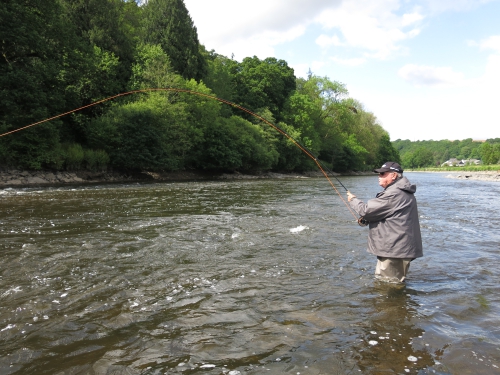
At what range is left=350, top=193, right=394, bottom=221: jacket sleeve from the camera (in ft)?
18.6

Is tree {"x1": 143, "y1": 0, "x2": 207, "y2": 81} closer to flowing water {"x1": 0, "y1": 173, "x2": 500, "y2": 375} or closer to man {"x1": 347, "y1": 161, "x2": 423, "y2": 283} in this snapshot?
flowing water {"x1": 0, "y1": 173, "x2": 500, "y2": 375}

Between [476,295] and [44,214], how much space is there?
13.3 m

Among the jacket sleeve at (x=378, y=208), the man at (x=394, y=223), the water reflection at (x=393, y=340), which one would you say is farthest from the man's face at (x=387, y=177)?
the water reflection at (x=393, y=340)

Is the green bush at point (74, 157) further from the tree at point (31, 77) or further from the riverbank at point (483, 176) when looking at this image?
the riverbank at point (483, 176)

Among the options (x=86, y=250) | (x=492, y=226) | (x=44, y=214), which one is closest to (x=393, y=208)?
(x=86, y=250)

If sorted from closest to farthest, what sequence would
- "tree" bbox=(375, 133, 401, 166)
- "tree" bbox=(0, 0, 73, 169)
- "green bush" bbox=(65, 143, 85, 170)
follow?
1. "tree" bbox=(0, 0, 73, 169)
2. "green bush" bbox=(65, 143, 85, 170)
3. "tree" bbox=(375, 133, 401, 166)

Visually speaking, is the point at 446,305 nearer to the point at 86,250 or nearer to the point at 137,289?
the point at 137,289

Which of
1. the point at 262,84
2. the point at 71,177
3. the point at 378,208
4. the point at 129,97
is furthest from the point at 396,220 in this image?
the point at 262,84

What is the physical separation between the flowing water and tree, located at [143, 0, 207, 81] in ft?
147

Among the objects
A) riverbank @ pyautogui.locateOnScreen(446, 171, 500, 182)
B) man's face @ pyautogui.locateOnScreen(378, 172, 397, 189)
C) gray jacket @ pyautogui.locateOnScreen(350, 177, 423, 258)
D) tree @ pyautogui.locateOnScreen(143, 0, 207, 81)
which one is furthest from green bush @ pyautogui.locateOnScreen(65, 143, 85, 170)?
riverbank @ pyautogui.locateOnScreen(446, 171, 500, 182)

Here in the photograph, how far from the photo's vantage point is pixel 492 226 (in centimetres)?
1253

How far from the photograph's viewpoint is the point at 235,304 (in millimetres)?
5129

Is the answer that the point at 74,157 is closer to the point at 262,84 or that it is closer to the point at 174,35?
the point at 174,35

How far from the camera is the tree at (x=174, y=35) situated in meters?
50.3
